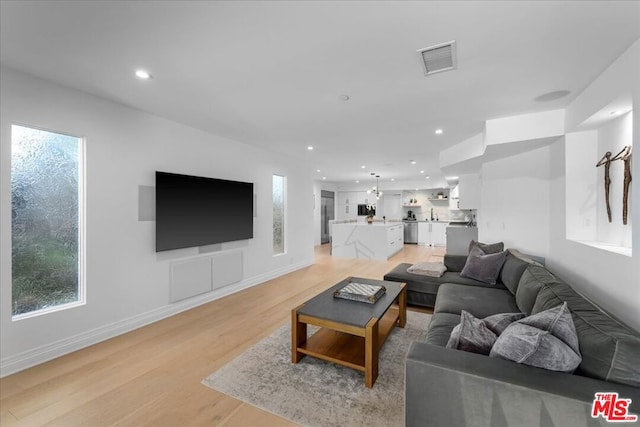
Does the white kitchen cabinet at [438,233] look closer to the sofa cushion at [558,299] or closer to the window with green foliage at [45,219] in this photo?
the sofa cushion at [558,299]

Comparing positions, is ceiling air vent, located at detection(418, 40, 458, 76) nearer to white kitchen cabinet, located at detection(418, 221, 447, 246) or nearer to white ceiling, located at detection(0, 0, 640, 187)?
white ceiling, located at detection(0, 0, 640, 187)

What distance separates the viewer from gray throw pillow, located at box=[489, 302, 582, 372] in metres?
1.27

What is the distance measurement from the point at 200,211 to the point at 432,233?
8.35 metres

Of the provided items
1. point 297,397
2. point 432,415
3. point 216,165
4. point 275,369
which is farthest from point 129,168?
point 432,415

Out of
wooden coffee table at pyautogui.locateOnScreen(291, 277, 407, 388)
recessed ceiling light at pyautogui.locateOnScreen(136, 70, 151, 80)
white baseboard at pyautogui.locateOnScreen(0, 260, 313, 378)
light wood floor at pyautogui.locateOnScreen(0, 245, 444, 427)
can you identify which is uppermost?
recessed ceiling light at pyautogui.locateOnScreen(136, 70, 151, 80)

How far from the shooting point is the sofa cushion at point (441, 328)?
1967 millimetres

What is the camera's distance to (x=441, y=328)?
2.16 meters

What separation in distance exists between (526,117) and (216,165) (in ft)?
13.9

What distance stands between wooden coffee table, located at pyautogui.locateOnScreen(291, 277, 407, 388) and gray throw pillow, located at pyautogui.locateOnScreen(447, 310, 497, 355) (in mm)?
653

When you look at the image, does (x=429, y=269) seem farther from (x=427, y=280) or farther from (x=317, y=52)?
(x=317, y=52)

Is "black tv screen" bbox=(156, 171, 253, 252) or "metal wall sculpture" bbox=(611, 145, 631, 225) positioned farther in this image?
"black tv screen" bbox=(156, 171, 253, 252)

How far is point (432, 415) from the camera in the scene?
4.37ft

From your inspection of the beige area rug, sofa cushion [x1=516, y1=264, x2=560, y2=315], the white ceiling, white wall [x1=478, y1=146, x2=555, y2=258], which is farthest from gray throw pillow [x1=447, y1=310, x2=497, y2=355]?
white wall [x1=478, y1=146, x2=555, y2=258]

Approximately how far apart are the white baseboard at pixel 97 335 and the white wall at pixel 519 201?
14.5 ft
